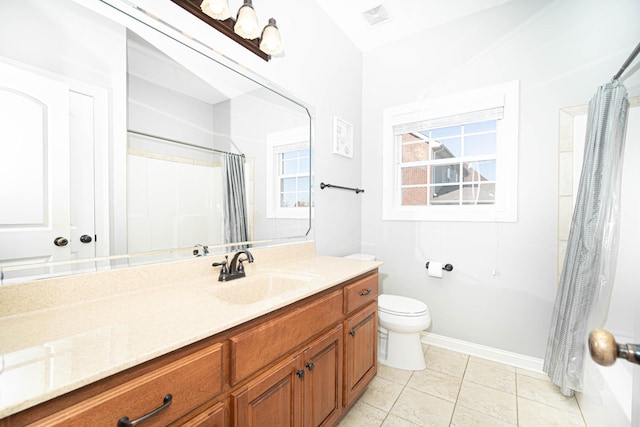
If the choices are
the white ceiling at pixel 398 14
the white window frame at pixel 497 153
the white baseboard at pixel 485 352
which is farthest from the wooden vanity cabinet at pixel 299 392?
the white ceiling at pixel 398 14

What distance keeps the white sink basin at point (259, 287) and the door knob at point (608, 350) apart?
90cm

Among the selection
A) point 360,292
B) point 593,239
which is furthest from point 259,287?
point 593,239

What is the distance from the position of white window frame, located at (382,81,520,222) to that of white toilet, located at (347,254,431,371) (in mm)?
856

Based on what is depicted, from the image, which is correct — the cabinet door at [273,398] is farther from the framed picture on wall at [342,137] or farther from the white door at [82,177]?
the framed picture on wall at [342,137]

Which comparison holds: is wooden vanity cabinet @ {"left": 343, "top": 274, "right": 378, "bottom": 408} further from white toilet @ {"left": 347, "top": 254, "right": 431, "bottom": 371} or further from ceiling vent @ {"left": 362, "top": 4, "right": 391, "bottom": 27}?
ceiling vent @ {"left": 362, "top": 4, "right": 391, "bottom": 27}

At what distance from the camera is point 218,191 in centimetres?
152

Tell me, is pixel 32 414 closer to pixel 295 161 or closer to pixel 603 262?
pixel 295 161

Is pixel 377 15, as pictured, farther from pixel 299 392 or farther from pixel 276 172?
pixel 299 392

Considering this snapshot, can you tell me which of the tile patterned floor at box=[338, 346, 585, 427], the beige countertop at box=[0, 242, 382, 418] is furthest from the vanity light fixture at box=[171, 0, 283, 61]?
the tile patterned floor at box=[338, 346, 585, 427]

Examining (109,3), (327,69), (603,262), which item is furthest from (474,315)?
(109,3)

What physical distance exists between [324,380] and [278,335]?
47 centimetres

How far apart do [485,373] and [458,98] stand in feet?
7.20

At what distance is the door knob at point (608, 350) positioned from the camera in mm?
530

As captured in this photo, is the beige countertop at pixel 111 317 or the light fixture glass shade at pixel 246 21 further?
the light fixture glass shade at pixel 246 21
